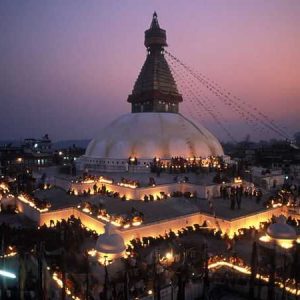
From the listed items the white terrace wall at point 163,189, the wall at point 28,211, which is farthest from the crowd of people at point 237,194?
the wall at point 28,211

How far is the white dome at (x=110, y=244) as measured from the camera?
37.2 ft

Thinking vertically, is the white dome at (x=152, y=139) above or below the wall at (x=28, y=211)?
above

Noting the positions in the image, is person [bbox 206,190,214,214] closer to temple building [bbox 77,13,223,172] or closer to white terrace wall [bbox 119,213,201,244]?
white terrace wall [bbox 119,213,201,244]

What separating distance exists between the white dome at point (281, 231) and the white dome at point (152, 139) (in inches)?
404

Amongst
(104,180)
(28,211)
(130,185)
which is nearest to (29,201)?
(28,211)

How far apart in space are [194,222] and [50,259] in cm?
683

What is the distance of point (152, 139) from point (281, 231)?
462 inches

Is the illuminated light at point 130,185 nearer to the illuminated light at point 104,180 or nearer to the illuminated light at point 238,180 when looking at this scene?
the illuminated light at point 104,180

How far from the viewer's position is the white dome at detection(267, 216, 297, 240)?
12445mm

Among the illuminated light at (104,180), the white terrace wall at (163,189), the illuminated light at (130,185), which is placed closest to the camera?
the white terrace wall at (163,189)

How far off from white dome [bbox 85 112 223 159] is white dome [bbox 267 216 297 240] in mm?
10272

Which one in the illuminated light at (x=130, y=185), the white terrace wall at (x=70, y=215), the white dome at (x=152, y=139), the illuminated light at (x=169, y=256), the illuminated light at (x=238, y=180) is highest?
the white dome at (x=152, y=139)

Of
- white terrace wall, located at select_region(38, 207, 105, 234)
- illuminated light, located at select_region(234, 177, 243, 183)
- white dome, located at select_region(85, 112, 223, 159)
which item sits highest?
white dome, located at select_region(85, 112, 223, 159)

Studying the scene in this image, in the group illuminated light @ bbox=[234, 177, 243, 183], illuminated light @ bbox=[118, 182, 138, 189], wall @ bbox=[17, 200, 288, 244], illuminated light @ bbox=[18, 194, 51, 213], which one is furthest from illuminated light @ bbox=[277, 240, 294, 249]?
illuminated light @ bbox=[18, 194, 51, 213]
